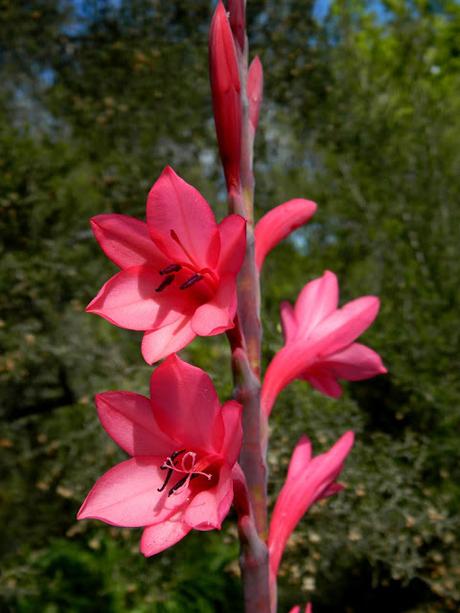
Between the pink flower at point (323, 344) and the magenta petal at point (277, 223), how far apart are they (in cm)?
12

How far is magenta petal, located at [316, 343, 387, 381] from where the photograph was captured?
33.6 inches

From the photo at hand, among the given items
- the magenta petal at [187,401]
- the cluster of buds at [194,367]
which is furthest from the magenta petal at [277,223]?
the magenta petal at [187,401]

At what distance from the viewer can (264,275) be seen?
2678mm

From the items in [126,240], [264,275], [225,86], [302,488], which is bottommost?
[264,275]

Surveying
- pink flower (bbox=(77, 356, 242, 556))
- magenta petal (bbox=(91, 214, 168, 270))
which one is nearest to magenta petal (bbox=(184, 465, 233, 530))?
pink flower (bbox=(77, 356, 242, 556))

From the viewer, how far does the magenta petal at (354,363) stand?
853mm

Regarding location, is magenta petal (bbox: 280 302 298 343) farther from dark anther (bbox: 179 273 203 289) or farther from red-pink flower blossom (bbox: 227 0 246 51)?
red-pink flower blossom (bbox: 227 0 246 51)

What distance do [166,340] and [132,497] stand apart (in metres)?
0.16

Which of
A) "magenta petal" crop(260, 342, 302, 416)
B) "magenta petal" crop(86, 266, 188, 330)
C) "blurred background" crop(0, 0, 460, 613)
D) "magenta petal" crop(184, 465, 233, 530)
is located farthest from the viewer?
"blurred background" crop(0, 0, 460, 613)

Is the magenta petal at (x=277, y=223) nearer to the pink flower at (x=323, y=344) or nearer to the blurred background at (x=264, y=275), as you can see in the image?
the pink flower at (x=323, y=344)

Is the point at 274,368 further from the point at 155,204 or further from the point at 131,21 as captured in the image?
the point at 131,21

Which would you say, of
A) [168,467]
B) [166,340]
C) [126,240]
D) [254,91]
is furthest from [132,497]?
[254,91]

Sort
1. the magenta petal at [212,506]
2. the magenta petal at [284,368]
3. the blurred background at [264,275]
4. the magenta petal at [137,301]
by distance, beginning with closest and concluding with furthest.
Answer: the magenta petal at [212,506]
the magenta petal at [137,301]
the magenta petal at [284,368]
the blurred background at [264,275]

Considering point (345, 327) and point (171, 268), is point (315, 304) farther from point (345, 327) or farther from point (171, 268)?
point (171, 268)
